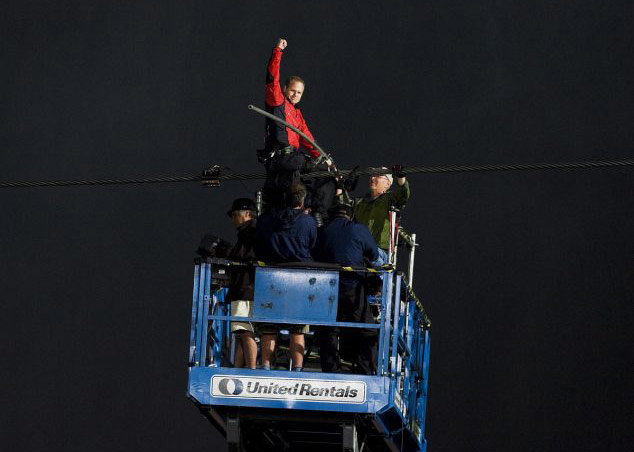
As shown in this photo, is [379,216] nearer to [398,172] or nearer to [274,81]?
[398,172]

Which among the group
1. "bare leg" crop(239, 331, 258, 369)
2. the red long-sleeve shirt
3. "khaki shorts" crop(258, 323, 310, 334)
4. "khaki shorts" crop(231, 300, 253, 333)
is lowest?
"bare leg" crop(239, 331, 258, 369)

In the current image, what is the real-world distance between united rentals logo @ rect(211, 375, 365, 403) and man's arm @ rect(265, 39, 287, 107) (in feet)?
8.58

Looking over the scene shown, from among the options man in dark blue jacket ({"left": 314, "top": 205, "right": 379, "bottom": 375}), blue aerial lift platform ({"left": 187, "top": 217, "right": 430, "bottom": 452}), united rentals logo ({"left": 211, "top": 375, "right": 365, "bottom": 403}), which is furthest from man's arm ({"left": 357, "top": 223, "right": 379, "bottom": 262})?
united rentals logo ({"left": 211, "top": 375, "right": 365, "bottom": 403})

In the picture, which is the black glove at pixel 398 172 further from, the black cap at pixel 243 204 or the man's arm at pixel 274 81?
the black cap at pixel 243 204

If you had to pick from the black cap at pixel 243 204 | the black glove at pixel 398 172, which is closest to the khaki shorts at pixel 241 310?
the black cap at pixel 243 204

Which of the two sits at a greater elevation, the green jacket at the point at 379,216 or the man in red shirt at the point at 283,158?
the man in red shirt at the point at 283,158

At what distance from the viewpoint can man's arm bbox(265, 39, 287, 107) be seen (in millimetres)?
12672

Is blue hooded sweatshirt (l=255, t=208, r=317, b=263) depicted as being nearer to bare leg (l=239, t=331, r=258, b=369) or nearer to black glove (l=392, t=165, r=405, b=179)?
bare leg (l=239, t=331, r=258, b=369)

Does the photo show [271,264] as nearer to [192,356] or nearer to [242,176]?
[192,356]

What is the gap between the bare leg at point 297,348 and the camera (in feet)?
37.7

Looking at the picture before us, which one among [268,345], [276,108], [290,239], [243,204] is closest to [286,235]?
[290,239]

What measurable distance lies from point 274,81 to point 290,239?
69.7 inches

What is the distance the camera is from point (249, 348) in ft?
37.9

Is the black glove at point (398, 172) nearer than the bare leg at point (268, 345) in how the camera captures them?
No
